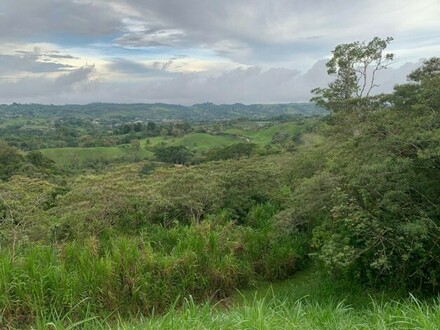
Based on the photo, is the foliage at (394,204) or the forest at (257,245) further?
the foliage at (394,204)

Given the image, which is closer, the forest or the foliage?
the forest

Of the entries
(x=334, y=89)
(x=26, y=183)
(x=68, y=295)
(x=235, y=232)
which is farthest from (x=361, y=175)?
(x=334, y=89)

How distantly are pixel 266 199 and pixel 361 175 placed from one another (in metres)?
5.11

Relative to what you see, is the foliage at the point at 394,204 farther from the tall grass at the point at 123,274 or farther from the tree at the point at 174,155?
the tree at the point at 174,155

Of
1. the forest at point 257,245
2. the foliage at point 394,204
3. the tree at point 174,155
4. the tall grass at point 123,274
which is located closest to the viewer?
the forest at point 257,245

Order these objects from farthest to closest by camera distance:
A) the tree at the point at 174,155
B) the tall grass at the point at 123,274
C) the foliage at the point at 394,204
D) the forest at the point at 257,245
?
the tree at the point at 174,155 < the foliage at the point at 394,204 < the tall grass at the point at 123,274 < the forest at the point at 257,245

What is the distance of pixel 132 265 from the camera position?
18.7ft

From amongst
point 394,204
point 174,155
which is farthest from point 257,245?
point 174,155

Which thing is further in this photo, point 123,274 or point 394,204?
point 394,204

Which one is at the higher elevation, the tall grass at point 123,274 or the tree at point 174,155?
the tall grass at point 123,274

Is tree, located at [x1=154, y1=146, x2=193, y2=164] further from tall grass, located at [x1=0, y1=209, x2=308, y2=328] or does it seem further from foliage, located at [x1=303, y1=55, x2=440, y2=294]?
foliage, located at [x1=303, y1=55, x2=440, y2=294]

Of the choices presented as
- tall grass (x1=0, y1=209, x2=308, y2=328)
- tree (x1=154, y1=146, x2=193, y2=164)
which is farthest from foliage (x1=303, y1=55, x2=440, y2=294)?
tree (x1=154, y1=146, x2=193, y2=164)

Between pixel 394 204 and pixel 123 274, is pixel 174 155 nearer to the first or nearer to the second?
pixel 123 274

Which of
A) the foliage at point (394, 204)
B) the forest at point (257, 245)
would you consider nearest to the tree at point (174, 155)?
the forest at point (257, 245)
